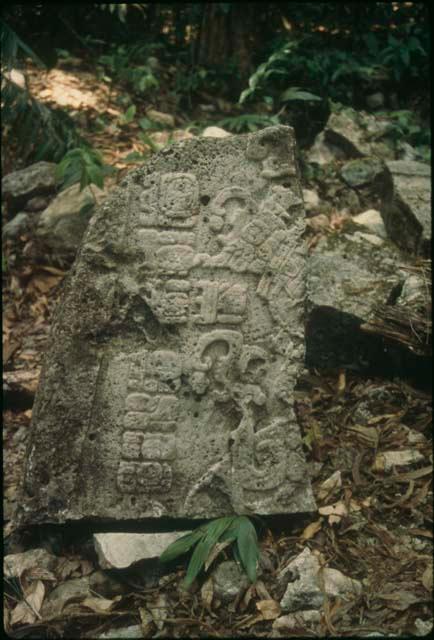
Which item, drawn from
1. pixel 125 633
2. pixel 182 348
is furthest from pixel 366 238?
pixel 125 633

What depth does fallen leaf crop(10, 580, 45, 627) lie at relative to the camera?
216cm

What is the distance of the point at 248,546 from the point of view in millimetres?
2201

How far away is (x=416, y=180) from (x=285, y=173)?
4.92 feet

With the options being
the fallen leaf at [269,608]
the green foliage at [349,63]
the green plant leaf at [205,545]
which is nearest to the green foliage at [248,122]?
the green foliage at [349,63]

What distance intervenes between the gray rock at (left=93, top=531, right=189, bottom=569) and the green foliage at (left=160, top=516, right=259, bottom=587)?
57 millimetres

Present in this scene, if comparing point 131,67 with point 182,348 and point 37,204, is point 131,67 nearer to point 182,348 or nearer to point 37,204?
point 37,204

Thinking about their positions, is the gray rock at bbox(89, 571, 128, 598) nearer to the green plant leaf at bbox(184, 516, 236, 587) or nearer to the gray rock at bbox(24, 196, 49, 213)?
the green plant leaf at bbox(184, 516, 236, 587)

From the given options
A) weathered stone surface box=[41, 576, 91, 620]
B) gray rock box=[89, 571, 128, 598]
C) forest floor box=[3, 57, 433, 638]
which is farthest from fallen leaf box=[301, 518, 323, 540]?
weathered stone surface box=[41, 576, 91, 620]

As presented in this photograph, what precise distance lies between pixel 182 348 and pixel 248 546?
0.70 metres

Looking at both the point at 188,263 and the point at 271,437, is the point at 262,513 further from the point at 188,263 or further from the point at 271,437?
the point at 188,263

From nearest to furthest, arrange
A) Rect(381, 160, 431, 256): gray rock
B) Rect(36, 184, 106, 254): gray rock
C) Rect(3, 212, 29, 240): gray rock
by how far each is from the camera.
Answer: Rect(381, 160, 431, 256): gray rock
Rect(36, 184, 106, 254): gray rock
Rect(3, 212, 29, 240): gray rock

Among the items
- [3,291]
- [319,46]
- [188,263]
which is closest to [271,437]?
[188,263]

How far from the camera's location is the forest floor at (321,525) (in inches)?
84.7

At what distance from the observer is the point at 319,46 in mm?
4414
